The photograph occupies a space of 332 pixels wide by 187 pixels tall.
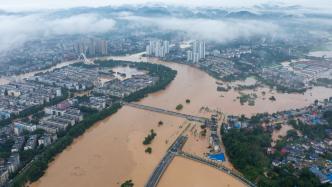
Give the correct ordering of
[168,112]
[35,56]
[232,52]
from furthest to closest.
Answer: [232,52] < [35,56] < [168,112]

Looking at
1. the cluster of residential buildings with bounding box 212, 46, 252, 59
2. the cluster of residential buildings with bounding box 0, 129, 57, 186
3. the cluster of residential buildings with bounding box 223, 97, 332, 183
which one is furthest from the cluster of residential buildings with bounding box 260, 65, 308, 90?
the cluster of residential buildings with bounding box 0, 129, 57, 186

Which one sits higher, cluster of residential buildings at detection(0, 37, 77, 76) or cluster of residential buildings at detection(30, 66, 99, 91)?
cluster of residential buildings at detection(0, 37, 77, 76)

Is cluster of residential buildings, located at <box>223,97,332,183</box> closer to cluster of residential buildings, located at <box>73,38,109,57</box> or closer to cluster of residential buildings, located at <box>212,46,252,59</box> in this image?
cluster of residential buildings, located at <box>212,46,252,59</box>

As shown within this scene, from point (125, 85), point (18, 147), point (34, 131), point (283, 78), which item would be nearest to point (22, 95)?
point (34, 131)

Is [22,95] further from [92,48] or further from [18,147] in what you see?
[92,48]

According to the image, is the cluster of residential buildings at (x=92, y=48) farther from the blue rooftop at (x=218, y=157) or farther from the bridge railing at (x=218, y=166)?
the blue rooftop at (x=218, y=157)

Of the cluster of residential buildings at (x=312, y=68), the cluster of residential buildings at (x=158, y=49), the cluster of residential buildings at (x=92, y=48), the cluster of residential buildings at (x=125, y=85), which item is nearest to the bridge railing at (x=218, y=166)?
the cluster of residential buildings at (x=125, y=85)

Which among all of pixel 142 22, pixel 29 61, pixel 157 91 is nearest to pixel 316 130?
pixel 157 91

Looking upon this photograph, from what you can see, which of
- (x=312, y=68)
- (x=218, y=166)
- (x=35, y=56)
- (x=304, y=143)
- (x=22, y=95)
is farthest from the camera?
(x=35, y=56)
